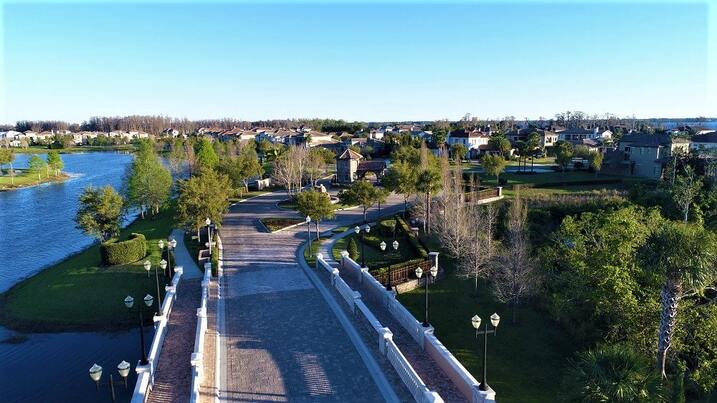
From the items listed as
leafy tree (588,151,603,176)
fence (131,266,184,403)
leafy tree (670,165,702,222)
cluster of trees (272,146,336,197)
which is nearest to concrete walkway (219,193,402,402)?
fence (131,266,184,403)

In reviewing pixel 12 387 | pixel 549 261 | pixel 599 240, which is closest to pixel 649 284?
pixel 599 240

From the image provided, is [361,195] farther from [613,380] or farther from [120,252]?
[613,380]

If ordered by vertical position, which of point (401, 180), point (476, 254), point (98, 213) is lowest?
point (476, 254)

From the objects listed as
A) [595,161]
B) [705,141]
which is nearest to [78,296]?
[595,161]

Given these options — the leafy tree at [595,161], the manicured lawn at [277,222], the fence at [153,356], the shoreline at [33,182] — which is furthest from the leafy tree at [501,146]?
the shoreline at [33,182]

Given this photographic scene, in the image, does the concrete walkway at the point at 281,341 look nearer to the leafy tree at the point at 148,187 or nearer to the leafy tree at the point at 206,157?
the leafy tree at the point at 148,187

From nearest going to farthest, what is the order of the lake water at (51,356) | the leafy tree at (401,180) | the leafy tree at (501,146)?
the lake water at (51,356), the leafy tree at (401,180), the leafy tree at (501,146)
